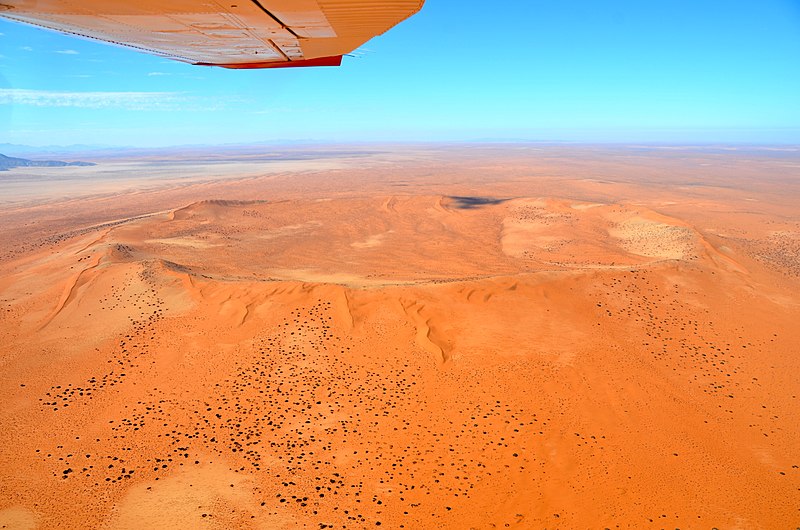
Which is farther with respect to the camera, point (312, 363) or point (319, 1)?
point (312, 363)

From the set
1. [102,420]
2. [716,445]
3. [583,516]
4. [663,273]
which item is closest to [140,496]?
[102,420]

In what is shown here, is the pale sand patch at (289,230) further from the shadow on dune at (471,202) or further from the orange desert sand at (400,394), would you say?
the shadow on dune at (471,202)

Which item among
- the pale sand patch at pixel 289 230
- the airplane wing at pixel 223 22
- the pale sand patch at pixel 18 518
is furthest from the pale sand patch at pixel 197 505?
the pale sand patch at pixel 289 230

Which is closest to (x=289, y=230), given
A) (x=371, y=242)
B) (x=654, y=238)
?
(x=371, y=242)

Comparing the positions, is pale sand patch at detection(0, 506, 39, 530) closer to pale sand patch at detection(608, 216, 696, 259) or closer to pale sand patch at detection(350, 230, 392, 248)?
pale sand patch at detection(350, 230, 392, 248)

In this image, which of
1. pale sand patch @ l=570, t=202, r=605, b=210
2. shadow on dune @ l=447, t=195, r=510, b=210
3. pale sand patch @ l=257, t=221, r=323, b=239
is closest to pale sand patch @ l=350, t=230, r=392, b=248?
pale sand patch @ l=257, t=221, r=323, b=239

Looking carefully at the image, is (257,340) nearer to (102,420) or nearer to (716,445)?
(102,420)

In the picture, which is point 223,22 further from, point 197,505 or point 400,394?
point 400,394
